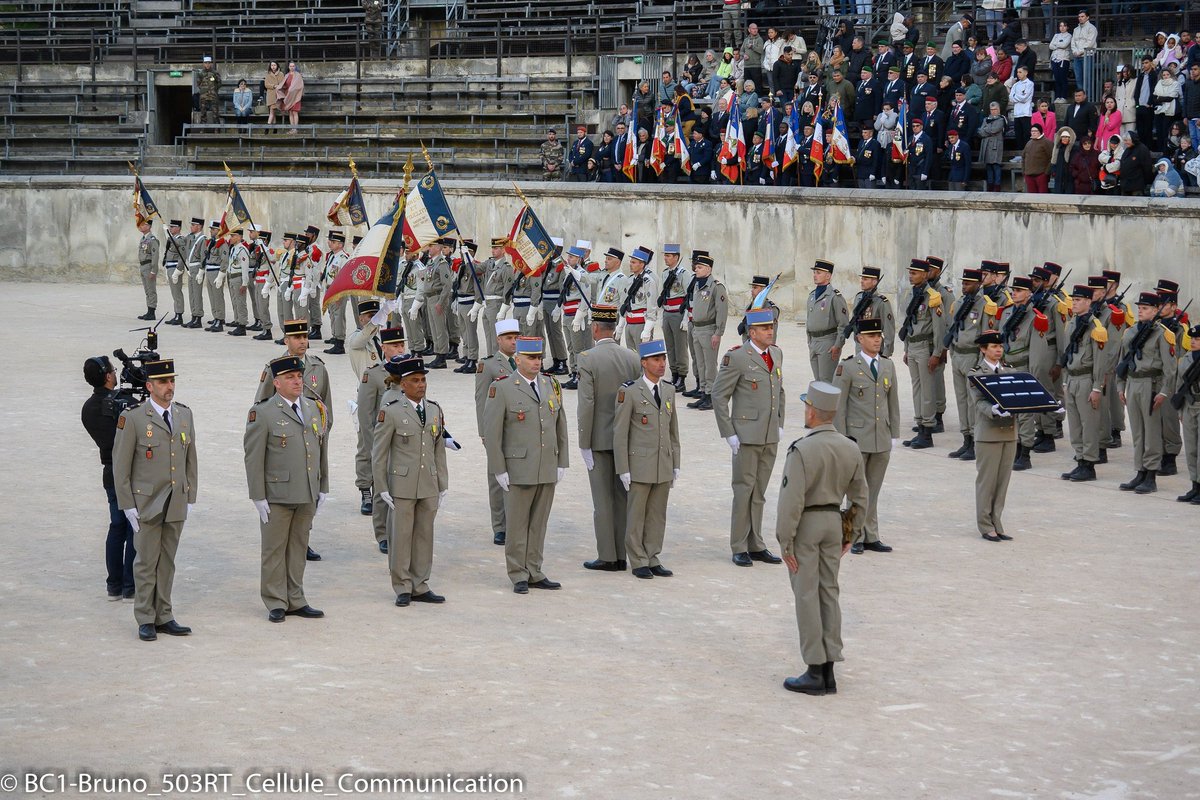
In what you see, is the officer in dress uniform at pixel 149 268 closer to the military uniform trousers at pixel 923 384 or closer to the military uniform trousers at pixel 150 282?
the military uniform trousers at pixel 150 282

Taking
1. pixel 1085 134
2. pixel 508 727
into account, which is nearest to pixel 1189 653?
pixel 508 727

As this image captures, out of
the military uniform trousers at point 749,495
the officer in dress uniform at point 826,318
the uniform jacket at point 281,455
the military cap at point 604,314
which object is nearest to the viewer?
the uniform jacket at point 281,455

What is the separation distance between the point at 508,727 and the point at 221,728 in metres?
1.29

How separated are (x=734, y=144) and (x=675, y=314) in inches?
261

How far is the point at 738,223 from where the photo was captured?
918 inches

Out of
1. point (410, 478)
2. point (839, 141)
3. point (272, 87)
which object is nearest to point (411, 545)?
point (410, 478)

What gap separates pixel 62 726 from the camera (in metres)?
7.01

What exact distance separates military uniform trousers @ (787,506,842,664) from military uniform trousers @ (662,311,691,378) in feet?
31.1

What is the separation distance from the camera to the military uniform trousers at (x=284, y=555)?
8.88 meters

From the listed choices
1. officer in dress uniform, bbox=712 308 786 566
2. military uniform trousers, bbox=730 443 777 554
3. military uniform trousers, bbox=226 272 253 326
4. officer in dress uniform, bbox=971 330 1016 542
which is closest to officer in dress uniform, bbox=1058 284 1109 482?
officer in dress uniform, bbox=971 330 1016 542

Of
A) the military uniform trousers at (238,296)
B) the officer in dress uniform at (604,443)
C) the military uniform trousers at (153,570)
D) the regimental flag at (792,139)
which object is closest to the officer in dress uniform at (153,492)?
the military uniform trousers at (153,570)

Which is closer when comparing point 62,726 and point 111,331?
point 62,726

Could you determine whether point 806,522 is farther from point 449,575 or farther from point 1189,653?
point 449,575

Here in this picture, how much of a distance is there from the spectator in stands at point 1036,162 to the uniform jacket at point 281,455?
13.4 m
